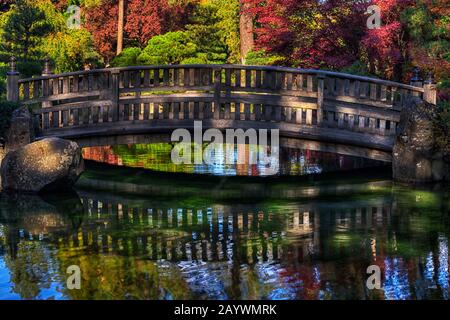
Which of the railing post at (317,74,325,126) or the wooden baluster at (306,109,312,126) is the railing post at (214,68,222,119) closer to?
the wooden baluster at (306,109,312,126)

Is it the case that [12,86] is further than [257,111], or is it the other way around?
[257,111]

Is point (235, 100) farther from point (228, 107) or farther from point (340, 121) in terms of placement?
point (340, 121)

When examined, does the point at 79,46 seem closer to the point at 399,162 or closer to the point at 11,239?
the point at 399,162

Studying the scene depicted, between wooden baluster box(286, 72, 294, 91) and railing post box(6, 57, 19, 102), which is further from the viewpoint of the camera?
wooden baluster box(286, 72, 294, 91)

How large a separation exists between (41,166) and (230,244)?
4.28m

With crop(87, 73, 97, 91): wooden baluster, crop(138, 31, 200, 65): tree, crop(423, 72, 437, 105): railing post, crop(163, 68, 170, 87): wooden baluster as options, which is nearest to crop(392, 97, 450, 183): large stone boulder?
crop(423, 72, 437, 105): railing post

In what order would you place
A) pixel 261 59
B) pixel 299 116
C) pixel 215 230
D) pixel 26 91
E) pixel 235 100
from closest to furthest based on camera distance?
1. pixel 215 230
2. pixel 26 91
3. pixel 299 116
4. pixel 235 100
5. pixel 261 59

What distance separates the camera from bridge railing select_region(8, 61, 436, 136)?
53.2 ft

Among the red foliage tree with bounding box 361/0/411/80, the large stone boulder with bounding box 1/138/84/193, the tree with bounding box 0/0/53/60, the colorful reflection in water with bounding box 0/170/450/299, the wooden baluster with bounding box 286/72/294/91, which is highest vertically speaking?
the tree with bounding box 0/0/53/60

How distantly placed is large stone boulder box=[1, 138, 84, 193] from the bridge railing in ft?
7.10

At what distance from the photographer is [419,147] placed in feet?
50.1

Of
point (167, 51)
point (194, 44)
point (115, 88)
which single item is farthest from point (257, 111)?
point (194, 44)
